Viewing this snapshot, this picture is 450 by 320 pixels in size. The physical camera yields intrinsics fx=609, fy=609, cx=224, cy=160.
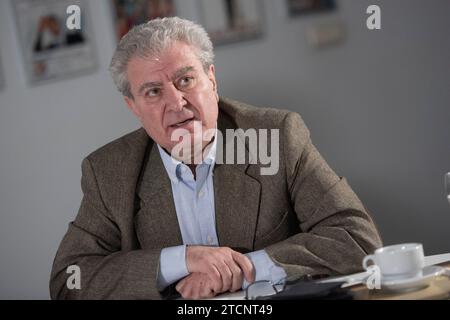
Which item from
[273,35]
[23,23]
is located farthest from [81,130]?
[273,35]

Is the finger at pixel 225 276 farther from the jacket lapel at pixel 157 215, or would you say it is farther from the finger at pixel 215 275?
the jacket lapel at pixel 157 215

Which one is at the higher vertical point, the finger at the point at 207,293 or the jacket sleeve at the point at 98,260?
the jacket sleeve at the point at 98,260

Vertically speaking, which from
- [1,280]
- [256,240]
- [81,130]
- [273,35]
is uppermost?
[273,35]

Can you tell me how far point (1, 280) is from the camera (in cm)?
176

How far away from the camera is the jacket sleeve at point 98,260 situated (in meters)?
1.33

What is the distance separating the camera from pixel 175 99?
1427 millimetres

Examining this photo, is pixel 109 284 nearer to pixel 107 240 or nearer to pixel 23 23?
pixel 107 240

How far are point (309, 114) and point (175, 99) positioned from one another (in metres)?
0.43

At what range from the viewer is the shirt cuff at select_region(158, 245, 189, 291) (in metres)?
1.32

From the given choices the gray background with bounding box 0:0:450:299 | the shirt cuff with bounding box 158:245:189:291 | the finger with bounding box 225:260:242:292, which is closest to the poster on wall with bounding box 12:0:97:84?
the gray background with bounding box 0:0:450:299

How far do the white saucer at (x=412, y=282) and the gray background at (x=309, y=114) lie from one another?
652 millimetres

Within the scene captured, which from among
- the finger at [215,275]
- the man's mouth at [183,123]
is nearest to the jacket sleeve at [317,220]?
the finger at [215,275]

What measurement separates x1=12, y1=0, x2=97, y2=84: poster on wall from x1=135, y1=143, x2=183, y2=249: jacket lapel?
0.43 m
